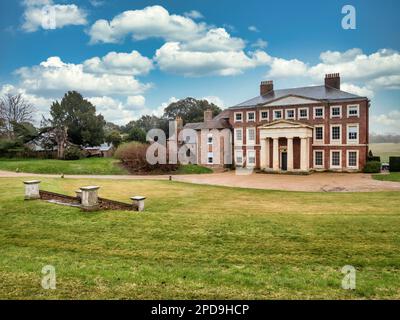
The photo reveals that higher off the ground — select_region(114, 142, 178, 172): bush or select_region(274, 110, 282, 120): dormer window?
select_region(274, 110, 282, 120): dormer window

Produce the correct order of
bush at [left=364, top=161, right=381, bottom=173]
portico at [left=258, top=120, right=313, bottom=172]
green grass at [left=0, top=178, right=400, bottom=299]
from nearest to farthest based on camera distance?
1. green grass at [left=0, top=178, right=400, bottom=299]
2. bush at [left=364, top=161, right=381, bottom=173]
3. portico at [left=258, top=120, right=313, bottom=172]

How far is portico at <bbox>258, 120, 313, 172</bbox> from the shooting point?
3459 centimetres

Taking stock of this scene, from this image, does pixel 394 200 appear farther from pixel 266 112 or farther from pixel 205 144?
pixel 205 144

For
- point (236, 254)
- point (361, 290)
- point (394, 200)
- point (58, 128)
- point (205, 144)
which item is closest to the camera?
point (361, 290)

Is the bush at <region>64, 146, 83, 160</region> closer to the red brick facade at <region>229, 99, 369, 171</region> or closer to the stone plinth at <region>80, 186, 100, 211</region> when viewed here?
the red brick facade at <region>229, 99, 369, 171</region>

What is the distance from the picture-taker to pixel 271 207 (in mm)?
14492

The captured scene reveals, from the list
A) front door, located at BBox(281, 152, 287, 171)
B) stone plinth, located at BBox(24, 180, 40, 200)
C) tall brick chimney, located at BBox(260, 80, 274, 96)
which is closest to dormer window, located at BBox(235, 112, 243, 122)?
tall brick chimney, located at BBox(260, 80, 274, 96)

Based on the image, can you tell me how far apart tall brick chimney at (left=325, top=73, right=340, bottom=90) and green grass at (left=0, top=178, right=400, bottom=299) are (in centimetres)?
2744

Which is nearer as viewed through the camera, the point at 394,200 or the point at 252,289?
the point at 252,289

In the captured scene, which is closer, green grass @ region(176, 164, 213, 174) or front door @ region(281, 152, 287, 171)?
green grass @ region(176, 164, 213, 174)

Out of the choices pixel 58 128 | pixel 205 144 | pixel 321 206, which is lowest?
pixel 321 206
